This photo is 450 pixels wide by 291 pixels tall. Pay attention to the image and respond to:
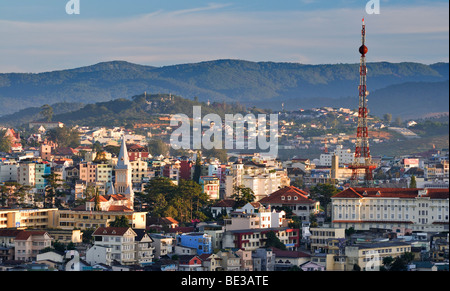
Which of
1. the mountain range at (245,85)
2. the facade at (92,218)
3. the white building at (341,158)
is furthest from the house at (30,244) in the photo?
the mountain range at (245,85)

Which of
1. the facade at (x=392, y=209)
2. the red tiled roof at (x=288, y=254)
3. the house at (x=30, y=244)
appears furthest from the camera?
the facade at (x=392, y=209)

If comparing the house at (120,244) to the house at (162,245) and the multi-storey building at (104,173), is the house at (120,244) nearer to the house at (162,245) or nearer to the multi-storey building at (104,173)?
the house at (162,245)

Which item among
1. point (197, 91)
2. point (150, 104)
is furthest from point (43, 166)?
point (197, 91)

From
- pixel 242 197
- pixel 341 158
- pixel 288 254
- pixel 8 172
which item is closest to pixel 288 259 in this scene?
pixel 288 254

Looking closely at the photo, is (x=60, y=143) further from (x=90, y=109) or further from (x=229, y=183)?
(x=90, y=109)

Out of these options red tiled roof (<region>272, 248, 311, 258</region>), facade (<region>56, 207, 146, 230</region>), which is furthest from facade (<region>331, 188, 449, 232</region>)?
facade (<region>56, 207, 146, 230</region>)

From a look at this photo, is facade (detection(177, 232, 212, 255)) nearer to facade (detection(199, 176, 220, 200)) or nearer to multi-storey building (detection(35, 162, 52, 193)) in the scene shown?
facade (detection(199, 176, 220, 200))

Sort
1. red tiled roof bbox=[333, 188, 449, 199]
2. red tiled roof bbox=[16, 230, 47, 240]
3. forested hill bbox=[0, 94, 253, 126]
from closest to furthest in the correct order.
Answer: red tiled roof bbox=[16, 230, 47, 240], red tiled roof bbox=[333, 188, 449, 199], forested hill bbox=[0, 94, 253, 126]

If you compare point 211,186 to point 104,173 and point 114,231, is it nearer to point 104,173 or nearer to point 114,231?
point 104,173
